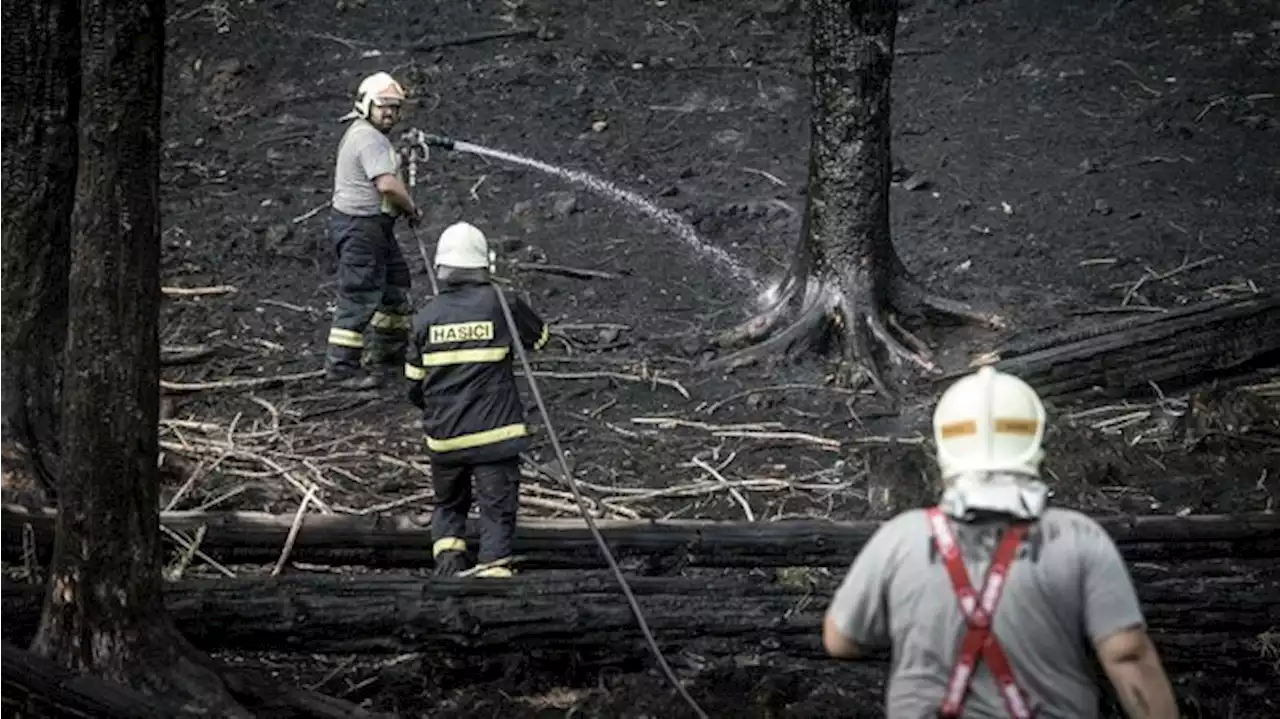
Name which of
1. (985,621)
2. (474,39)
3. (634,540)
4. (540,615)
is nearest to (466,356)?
(634,540)

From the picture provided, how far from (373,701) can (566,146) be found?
8.35 metres

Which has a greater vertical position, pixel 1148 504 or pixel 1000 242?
pixel 1000 242

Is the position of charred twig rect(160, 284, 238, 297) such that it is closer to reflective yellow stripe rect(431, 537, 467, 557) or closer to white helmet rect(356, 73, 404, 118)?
white helmet rect(356, 73, 404, 118)

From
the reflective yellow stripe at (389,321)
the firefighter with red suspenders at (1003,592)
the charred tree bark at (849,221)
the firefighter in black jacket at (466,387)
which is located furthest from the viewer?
the reflective yellow stripe at (389,321)

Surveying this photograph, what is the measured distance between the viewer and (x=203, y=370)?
36.8ft

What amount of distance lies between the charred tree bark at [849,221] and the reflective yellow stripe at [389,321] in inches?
74.8

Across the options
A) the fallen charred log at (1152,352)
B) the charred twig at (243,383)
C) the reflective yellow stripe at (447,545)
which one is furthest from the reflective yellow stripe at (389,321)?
the fallen charred log at (1152,352)

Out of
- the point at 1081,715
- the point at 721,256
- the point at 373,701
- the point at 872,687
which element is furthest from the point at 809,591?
the point at 721,256

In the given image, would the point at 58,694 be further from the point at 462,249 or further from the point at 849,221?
the point at 849,221

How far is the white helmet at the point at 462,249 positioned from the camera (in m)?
8.14

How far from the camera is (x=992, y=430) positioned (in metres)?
4.18

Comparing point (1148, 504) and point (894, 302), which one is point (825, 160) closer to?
point (894, 302)

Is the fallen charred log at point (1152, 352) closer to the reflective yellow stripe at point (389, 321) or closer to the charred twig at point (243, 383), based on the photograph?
the reflective yellow stripe at point (389, 321)

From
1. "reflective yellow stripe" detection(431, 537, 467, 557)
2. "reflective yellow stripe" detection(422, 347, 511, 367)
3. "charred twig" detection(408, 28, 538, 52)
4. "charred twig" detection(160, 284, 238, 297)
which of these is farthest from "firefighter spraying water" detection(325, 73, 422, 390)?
"charred twig" detection(408, 28, 538, 52)
